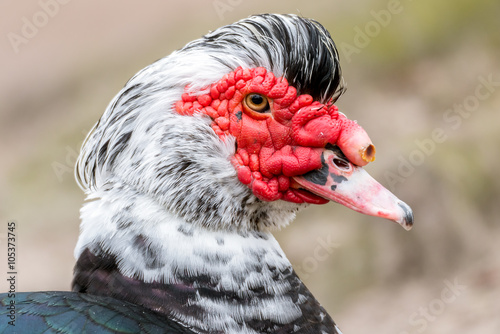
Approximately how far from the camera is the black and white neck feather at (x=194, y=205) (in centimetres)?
251

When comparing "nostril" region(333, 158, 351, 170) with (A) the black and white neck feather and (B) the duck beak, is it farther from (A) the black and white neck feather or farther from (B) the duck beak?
(A) the black and white neck feather

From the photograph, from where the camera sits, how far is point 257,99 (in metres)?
2.66

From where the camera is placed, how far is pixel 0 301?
8.30 feet

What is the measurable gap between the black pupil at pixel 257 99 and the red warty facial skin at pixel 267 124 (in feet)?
0.06

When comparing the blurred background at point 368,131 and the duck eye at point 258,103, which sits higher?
the duck eye at point 258,103

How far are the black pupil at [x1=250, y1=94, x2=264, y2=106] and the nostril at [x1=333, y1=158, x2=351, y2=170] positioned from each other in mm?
428

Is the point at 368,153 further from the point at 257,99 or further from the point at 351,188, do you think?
the point at 257,99

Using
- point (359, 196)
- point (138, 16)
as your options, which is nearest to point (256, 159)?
point (359, 196)

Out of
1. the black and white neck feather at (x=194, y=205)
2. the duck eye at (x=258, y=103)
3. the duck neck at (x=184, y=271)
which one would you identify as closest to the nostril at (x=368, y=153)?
the black and white neck feather at (x=194, y=205)

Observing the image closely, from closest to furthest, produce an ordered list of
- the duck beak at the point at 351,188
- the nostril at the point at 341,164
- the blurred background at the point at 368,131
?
the duck beak at the point at 351,188, the nostril at the point at 341,164, the blurred background at the point at 368,131

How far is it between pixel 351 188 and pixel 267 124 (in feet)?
1.57

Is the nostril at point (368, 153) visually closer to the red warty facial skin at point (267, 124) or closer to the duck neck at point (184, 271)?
the red warty facial skin at point (267, 124)

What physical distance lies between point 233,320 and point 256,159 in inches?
28.4

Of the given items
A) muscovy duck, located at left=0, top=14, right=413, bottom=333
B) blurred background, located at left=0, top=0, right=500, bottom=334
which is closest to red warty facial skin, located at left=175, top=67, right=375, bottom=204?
muscovy duck, located at left=0, top=14, right=413, bottom=333
